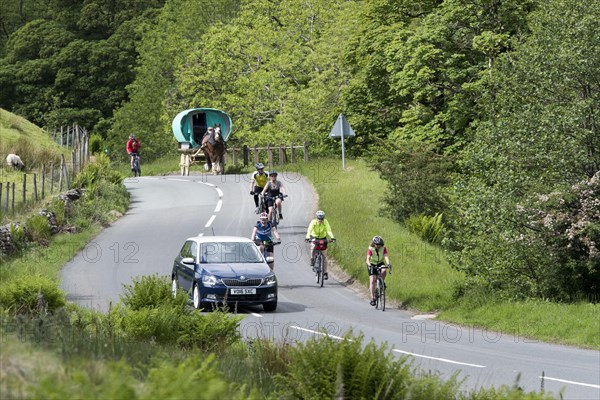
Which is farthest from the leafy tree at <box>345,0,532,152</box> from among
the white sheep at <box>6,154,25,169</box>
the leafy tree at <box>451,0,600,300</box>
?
the leafy tree at <box>451,0,600,300</box>

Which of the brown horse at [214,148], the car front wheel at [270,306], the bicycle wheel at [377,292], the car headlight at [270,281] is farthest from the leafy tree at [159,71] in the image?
the car headlight at [270,281]

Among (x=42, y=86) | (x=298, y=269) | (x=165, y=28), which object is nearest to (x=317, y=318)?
(x=298, y=269)

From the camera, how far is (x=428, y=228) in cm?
3312

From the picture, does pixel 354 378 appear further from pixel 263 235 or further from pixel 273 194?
pixel 273 194

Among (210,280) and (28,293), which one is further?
(210,280)

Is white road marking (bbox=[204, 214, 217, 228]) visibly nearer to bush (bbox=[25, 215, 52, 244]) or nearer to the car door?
bush (bbox=[25, 215, 52, 244])

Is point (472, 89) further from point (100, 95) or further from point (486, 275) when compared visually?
point (100, 95)

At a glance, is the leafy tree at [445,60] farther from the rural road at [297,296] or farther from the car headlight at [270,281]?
the car headlight at [270,281]

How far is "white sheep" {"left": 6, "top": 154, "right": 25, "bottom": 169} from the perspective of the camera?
43.4 metres

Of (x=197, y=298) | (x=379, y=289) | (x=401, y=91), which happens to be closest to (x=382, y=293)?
(x=379, y=289)

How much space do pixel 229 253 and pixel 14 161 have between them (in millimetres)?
22591

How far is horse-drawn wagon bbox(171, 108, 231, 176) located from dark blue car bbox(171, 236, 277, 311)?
25.7 meters

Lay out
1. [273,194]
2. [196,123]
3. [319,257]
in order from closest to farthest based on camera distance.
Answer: [319,257]
[273,194]
[196,123]

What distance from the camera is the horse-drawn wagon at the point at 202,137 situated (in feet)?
165
